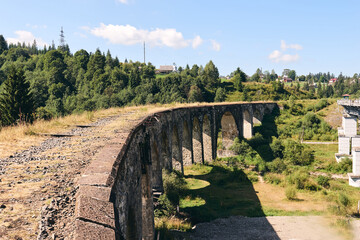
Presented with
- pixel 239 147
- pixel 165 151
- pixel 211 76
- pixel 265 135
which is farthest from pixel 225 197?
pixel 211 76

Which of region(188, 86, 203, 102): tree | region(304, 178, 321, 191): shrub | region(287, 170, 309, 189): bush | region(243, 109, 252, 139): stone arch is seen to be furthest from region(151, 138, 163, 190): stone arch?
region(188, 86, 203, 102): tree

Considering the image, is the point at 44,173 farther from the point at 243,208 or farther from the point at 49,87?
the point at 49,87

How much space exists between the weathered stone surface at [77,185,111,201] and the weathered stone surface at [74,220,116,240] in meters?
0.67

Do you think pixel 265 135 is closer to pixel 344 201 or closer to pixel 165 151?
pixel 344 201

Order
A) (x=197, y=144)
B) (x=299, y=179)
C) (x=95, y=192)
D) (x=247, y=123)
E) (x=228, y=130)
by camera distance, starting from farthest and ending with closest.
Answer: (x=247, y=123), (x=228, y=130), (x=197, y=144), (x=299, y=179), (x=95, y=192)

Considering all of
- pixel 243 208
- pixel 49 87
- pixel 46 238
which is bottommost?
pixel 243 208

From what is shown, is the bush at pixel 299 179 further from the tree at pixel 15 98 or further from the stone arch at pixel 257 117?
the tree at pixel 15 98

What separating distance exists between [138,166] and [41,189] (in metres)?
4.47

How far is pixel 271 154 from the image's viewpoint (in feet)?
119

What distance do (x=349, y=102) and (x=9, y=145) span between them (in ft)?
121

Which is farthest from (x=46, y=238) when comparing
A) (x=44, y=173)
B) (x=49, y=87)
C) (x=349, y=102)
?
(x=49, y=87)

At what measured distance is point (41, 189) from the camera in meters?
4.48

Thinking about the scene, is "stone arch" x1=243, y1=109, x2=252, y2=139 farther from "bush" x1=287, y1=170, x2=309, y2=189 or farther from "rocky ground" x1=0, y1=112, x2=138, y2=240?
"rocky ground" x1=0, y1=112, x2=138, y2=240

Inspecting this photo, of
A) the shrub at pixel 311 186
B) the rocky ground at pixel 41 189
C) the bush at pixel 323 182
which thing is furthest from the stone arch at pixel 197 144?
the rocky ground at pixel 41 189
